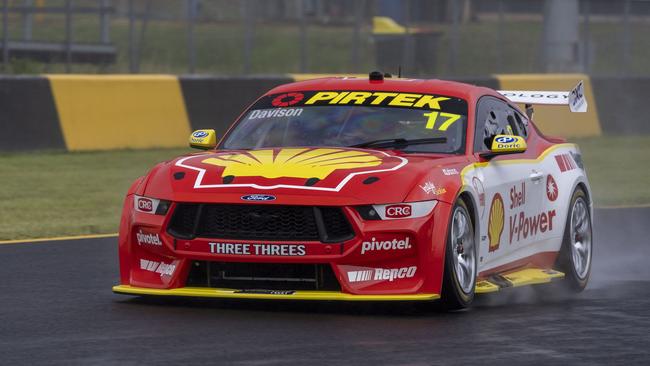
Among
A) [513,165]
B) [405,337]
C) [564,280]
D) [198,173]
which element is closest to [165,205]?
[198,173]

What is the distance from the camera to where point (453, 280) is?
8.60m

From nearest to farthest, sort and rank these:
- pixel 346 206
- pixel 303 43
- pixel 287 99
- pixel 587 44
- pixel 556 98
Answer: pixel 346 206 → pixel 287 99 → pixel 556 98 → pixel 303 43 → pixel 587 44

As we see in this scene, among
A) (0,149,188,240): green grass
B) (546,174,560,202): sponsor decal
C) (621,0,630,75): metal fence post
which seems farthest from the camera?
(621,0,630,75): metal fence post

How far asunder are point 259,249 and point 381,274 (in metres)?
0.68

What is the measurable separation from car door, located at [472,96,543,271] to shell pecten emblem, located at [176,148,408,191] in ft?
2.40

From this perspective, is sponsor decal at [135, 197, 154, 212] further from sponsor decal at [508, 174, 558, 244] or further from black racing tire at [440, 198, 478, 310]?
sponsor decal at [508, 174, 558, 244]

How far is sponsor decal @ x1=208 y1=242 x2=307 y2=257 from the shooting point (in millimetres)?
8328

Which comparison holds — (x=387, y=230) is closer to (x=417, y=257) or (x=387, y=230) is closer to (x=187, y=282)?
(x=417, y=257)

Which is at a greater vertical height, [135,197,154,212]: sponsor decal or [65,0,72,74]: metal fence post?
[135,197,154,212]: sponsor decal

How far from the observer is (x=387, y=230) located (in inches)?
328

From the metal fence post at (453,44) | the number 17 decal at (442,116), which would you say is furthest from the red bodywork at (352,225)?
the metal fence post at (453,44)

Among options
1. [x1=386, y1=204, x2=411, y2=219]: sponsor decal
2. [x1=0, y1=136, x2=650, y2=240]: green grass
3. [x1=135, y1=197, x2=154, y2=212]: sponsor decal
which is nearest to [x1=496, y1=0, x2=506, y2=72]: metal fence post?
[x1=0, y1=136, x2=650, y2=240]: green grass

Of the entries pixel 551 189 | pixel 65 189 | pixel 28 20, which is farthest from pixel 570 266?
pixel 28 20

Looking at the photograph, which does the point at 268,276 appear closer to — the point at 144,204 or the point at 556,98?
the point at 144,204
